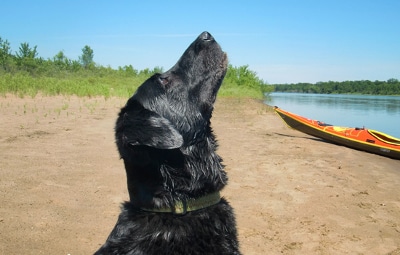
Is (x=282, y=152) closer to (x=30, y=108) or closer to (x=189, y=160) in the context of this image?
(x=189, y=160)

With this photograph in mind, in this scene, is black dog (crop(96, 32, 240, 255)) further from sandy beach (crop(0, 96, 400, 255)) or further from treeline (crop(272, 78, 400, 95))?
treeline (crop(272, 78, 400, 95))

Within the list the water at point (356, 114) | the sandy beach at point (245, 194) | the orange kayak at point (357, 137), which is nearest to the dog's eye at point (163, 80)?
the sandy beach at point (245, 194)

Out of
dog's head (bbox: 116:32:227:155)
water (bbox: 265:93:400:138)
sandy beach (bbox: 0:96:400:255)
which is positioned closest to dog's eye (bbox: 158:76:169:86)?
dog's head (bbox: 116:32:227:155)

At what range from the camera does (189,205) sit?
2377 mm

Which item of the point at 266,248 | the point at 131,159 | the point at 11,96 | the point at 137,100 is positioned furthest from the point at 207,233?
the point at 11,96

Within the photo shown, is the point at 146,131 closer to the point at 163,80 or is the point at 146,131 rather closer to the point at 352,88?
the point at 163,80

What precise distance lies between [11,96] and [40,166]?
40.1 ft

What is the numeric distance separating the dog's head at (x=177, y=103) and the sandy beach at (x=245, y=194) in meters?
2.46

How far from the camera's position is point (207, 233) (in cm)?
233

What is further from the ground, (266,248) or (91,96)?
(91,96)

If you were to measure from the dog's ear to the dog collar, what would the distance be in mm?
412

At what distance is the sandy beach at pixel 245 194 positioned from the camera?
468cm

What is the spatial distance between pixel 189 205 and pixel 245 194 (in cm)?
437

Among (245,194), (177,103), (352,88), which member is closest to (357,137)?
(245,194)
